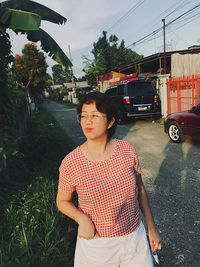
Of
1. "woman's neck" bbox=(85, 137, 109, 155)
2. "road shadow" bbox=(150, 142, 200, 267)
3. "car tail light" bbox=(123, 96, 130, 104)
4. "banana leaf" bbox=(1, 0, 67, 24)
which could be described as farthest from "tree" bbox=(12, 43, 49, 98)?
"woman's neck" bbox=(85, 137, 109, 155)

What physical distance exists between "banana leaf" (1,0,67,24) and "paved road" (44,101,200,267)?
14.2 feet

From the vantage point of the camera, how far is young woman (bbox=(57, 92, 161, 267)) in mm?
1366

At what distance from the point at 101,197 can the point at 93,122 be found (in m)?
0.52

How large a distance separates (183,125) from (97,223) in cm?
592

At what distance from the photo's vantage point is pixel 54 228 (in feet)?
8.87

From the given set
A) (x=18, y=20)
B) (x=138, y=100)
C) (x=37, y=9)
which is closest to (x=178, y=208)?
(x=18, y=20)

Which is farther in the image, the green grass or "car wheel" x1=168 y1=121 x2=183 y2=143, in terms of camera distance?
"car wheel" x1=168 y1=121 x2=183 y2=143

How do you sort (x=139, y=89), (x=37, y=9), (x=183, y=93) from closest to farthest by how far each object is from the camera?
(x=37, y=9)
(x=183, y=93)
(x=139, y=89)

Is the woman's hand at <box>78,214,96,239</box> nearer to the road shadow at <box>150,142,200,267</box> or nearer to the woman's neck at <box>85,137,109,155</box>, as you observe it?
the woman's neck at <box>85,137,109,155</box>

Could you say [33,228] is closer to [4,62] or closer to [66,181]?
[66,181]

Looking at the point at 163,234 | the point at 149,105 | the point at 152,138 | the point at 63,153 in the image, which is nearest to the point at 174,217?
the point at 163,234

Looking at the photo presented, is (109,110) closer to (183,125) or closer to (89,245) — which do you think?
(89,245)

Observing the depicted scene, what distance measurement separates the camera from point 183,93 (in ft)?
34.2

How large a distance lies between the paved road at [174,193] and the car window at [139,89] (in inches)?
146
